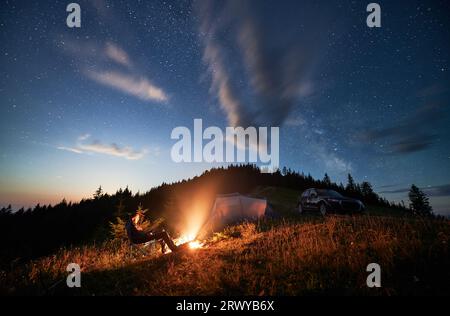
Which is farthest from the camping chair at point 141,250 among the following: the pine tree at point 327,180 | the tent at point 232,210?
the pine tree at point 327,180

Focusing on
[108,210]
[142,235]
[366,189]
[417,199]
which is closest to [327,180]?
[366,189]

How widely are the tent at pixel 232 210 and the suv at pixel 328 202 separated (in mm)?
6118

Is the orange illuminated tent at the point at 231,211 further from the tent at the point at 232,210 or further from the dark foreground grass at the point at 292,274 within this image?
the dark foreground grass at the point at 292,274

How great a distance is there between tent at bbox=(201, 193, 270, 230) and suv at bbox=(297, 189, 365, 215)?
6118mm

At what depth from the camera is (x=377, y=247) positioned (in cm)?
553

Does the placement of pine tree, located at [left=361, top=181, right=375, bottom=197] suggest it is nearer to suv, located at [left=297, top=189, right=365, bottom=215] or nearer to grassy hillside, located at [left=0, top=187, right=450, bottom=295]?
suv, located at [left=297, top=189, right=365, bottom=215]

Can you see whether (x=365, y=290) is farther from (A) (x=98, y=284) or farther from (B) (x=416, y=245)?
(A) (x=98, y=284)

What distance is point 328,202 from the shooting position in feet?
48.5

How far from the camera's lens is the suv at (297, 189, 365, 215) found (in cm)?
1418

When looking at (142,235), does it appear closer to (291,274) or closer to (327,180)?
(291,274)

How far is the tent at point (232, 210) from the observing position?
2195cm

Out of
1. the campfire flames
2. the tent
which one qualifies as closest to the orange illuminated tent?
the tent
